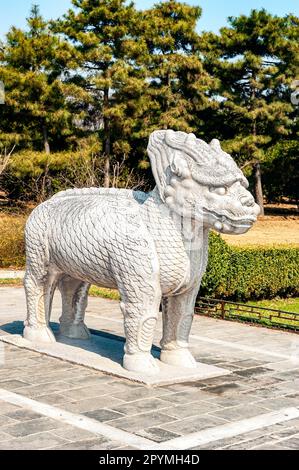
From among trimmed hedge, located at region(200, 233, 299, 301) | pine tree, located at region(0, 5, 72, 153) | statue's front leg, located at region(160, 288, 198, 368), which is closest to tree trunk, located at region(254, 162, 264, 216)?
pine tree, located at region(0, 5, 72, 153)

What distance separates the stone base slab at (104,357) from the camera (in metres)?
6.62

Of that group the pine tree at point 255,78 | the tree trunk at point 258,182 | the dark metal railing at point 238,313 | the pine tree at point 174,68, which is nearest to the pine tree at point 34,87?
the pine tree at point 174,68

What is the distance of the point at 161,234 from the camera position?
655 cm

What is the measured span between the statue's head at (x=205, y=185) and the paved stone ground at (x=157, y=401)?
61.0 inches

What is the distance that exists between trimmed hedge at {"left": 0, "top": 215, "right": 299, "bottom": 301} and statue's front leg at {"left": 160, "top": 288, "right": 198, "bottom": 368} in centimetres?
413

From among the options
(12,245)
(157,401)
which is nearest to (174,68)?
(12,245)

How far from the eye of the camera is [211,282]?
1120 cm

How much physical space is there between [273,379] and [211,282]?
4304mm

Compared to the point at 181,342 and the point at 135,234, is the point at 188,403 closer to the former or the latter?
the point at 181,342

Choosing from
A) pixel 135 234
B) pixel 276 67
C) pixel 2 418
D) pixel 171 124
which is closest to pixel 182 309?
pixel 135 234

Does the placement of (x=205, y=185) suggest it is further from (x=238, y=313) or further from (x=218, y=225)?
(x=238, y=313)

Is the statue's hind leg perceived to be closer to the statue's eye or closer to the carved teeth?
the carved teeth

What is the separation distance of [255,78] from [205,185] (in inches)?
934
